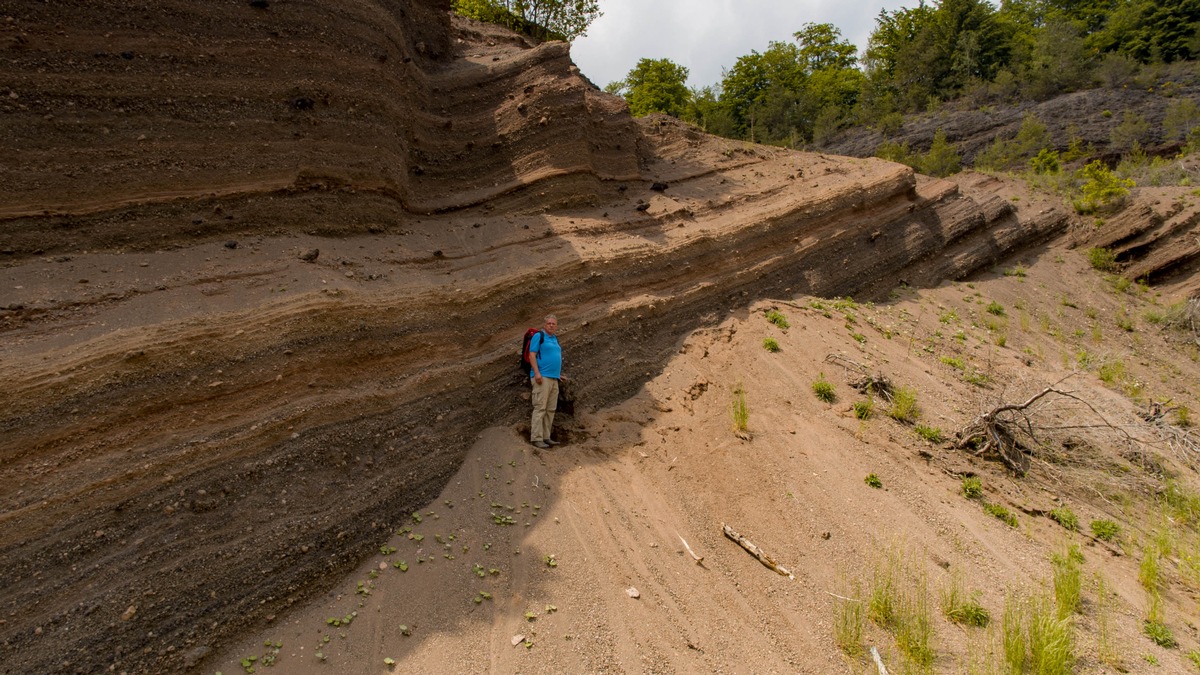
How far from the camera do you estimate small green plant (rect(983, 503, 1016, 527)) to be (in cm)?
671

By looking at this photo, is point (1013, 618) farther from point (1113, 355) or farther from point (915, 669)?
point (1113, 355)

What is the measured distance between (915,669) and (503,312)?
5.13 meters

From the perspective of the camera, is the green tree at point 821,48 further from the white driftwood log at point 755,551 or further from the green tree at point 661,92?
A: the white driftwood log at point 755,551

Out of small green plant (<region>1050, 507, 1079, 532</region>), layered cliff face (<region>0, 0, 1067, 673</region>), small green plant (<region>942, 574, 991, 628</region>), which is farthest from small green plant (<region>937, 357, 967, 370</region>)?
small green plant (<region>942, 574, 991, 628</region>)

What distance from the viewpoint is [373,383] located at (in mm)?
5844

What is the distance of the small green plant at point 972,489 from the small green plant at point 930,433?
716 millimetres

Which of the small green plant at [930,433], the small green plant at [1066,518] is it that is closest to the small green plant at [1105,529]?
the small green plant at [1066,518]

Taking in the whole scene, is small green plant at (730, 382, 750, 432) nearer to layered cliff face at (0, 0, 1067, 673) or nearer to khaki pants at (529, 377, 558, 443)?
layered cliff face at (0, 0, 1067, 673)

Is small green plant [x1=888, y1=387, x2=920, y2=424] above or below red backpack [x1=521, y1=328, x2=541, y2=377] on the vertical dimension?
below

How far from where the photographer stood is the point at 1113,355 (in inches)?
459

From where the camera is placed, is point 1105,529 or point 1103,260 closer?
point 1105,529

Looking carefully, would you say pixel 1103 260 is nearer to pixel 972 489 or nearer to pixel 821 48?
pixel 972 489

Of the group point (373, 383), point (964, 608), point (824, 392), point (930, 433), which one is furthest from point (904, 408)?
point (373, 383)

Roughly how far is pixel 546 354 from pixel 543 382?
0.31m
